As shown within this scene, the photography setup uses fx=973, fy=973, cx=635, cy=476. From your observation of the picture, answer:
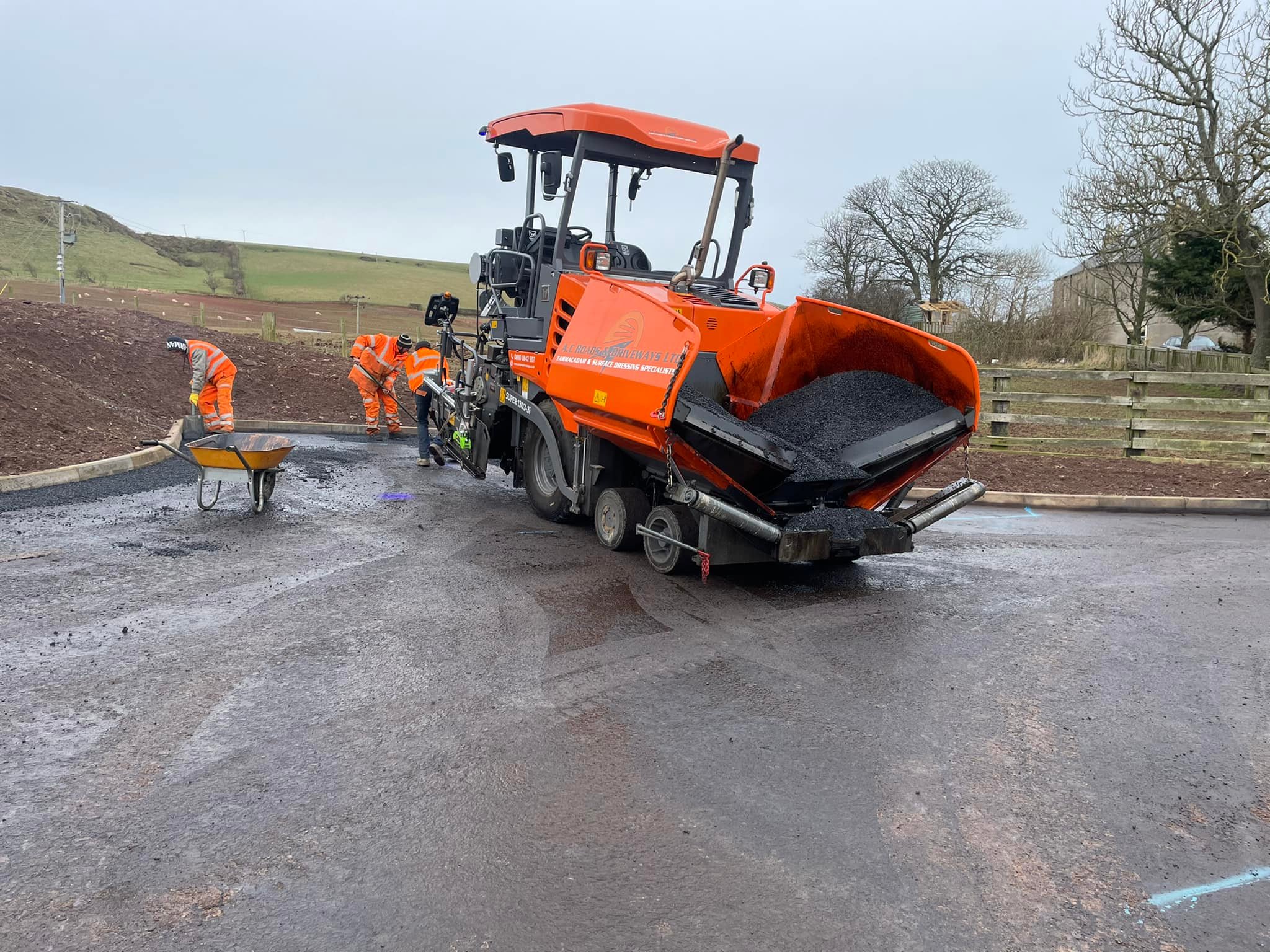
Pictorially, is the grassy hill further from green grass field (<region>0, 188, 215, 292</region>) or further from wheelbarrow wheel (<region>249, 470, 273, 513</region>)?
wheelbarrow wheel (<region>249, 470, 273, 513</region>)

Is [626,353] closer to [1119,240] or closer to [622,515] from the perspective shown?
[622,515]

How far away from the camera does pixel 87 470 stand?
925cm

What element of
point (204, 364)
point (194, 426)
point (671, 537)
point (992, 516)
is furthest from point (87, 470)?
point (992, 516)

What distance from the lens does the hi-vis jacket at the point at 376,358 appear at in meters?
12.9

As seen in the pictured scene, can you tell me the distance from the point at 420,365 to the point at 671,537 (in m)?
6.02

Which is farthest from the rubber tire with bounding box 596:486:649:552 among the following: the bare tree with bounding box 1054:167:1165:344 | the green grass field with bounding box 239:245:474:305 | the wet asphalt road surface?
the green grass field with bounding box 239:245:474:305

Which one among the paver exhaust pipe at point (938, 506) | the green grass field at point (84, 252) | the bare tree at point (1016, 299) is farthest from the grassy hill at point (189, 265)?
the paver exhaust pipe at point (938, 506)

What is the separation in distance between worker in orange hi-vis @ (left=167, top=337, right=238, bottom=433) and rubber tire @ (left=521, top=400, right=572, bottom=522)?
3.84 meters

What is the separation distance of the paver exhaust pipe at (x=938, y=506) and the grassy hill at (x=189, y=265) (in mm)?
50481

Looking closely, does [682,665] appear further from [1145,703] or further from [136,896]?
[136,896]

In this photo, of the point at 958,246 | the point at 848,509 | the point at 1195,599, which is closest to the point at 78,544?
the point at 848,509

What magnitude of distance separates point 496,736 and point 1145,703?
290cm

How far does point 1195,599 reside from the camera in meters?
6.26

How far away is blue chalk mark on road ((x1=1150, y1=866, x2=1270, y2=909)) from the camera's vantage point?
111 inches
